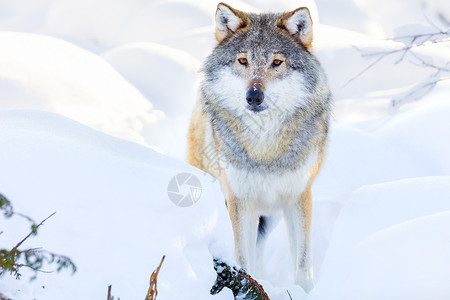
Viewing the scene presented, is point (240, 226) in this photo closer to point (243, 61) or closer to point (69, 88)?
point (243, 61)

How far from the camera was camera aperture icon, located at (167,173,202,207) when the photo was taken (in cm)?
231

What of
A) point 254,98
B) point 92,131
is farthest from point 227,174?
point 92,131

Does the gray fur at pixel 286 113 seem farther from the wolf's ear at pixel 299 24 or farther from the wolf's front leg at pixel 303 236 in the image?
the wolf's front leg at pixel 303 236

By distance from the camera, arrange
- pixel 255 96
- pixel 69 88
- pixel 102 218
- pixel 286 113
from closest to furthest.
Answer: pixel 102 218 < pixel 255 96 < pixel 286 113 < pixel 69 88

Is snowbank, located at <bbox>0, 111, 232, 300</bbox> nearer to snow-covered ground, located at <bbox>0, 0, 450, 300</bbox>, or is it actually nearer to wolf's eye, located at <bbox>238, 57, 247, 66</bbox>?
snow-covered ground, located at <bbox>0, 0, 450, 300</bbox>

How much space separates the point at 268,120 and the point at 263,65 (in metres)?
0.42

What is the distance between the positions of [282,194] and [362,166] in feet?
6.91

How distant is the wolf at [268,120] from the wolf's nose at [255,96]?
6 cm

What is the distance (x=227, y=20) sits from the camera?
359 cm

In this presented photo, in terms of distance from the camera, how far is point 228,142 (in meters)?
3.63

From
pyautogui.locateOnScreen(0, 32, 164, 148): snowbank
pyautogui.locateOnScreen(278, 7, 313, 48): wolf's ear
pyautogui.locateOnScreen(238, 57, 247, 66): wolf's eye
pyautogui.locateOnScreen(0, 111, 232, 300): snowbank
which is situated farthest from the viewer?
pyautogui.locateOnScreen(0, 32, 164, 148): snowbank

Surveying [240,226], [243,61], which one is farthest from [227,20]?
[240,226]

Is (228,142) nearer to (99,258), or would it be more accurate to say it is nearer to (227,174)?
(227,174)

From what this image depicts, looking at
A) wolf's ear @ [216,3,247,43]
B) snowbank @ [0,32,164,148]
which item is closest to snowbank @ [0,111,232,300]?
wolf's ear @ [216,3,247,43]
